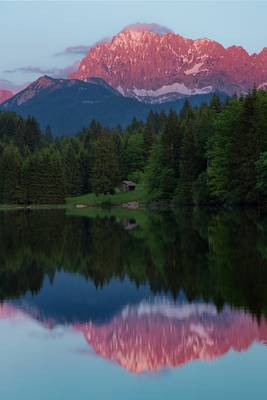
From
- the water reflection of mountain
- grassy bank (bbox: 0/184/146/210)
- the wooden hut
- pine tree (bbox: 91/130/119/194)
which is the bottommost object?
grassy bank (bbox: 0/184/146/210)

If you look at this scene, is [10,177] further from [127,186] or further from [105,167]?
[127,186]

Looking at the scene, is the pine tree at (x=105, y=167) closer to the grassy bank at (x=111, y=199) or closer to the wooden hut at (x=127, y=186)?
the grassy bank at (x=111, y=199)

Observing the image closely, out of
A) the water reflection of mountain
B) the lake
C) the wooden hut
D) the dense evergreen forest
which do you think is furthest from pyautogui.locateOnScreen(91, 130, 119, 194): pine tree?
the water reflection of mountain

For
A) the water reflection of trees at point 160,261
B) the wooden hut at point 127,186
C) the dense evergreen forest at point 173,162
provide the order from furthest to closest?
the wooden hut at point 127,186 → the dense evergreen forest at point 173,162 → the water reflection of trees at point 160,261

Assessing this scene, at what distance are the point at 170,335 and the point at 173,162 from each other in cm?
8786

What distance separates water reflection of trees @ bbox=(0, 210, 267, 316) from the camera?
21170 millimetres

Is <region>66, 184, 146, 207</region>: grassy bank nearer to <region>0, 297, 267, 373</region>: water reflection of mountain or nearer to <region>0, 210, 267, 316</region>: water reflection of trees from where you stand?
<region>0, 210, 267, 316</region>: water reflection of trees

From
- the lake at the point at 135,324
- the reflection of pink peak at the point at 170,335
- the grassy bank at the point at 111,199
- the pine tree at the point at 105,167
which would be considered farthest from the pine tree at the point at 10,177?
the reflection of pink peak at the point at 170,335

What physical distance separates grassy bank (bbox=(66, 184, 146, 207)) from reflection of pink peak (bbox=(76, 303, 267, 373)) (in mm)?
101981

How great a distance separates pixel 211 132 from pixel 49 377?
80.0 m

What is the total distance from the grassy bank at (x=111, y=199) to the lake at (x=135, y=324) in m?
92.1

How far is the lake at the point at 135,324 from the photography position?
39.7 ft

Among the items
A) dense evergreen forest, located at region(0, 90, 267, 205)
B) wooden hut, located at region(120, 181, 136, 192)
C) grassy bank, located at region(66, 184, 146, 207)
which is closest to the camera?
dense evergreen forest, located at region(0, 90, 267, 205)

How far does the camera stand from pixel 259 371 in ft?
41.1
